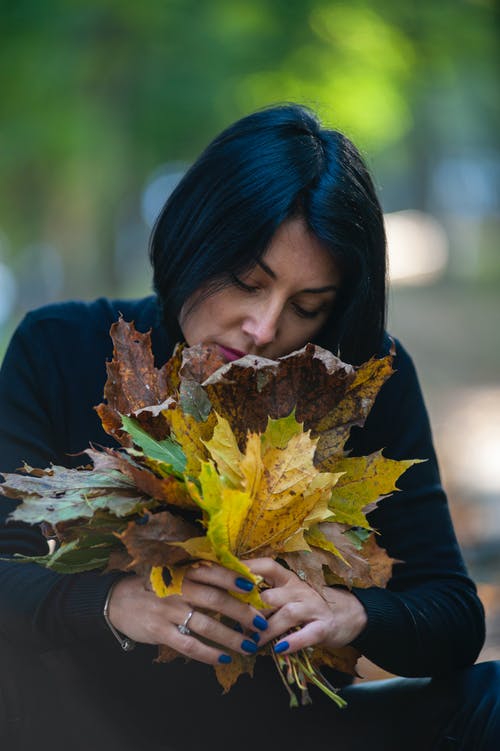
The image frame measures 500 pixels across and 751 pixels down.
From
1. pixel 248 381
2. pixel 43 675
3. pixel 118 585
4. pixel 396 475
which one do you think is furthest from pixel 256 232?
pixel 43 675

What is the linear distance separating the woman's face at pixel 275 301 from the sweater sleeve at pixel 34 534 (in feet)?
1.36

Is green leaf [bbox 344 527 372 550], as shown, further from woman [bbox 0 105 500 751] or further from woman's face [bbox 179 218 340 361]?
woman's face [bbox 179 218 340 361]

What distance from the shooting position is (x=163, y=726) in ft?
7.25

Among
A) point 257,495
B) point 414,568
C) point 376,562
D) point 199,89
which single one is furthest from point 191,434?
point 199,89

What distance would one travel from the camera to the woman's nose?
7.43 ft

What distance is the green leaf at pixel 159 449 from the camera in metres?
1.70

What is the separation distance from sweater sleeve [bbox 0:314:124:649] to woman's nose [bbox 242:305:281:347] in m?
0.53

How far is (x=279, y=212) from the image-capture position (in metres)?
2.26

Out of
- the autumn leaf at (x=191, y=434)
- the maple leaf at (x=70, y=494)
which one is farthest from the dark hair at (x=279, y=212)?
the maple leaf at (x=70, y=494)

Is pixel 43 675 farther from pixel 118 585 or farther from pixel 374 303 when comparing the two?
pixel 374 303

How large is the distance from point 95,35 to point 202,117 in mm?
1217

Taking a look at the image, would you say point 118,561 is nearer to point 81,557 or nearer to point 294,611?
point 81,557

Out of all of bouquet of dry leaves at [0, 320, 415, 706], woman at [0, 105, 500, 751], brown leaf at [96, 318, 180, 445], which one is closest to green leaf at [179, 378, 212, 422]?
bouquet of dry leaves at [0, 320, 415, 706]

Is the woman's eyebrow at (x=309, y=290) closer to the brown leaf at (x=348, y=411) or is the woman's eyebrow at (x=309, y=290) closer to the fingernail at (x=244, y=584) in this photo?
the brown leaf at (x=348, y=411)
